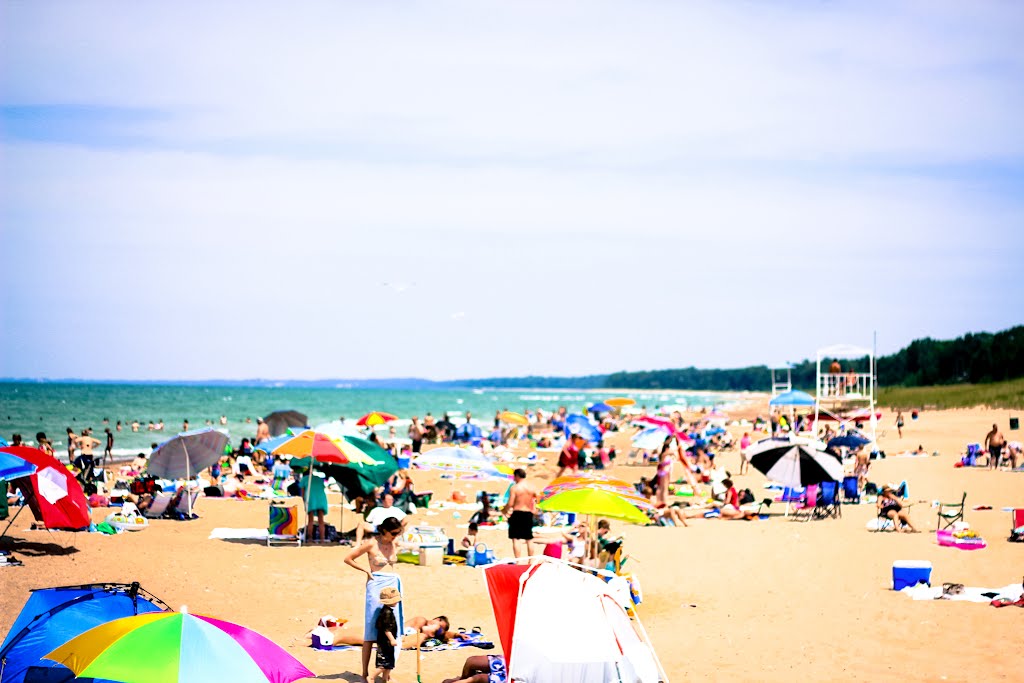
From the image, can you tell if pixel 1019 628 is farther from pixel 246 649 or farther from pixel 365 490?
pixel 365 490

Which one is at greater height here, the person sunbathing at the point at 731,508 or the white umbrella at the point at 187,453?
the white umbrella at the point at 187,453

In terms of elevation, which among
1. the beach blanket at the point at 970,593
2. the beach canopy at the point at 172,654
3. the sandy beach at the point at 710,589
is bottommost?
the sandy beach at the point at 710,589

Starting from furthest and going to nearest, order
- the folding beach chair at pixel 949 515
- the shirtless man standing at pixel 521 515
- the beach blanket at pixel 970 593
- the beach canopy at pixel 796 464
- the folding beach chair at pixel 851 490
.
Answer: the folding beach chair at pixel 851 490 < the beach canopy at pixel 796 464 < the folding beach chair at pixel 949 515 < the shirtless man standing at pixel 521 515 < the beach blanket at pixel 970 593

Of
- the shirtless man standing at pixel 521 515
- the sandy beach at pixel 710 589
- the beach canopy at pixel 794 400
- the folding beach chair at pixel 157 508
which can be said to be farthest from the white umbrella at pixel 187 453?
the beach canopy at pixel 794 400

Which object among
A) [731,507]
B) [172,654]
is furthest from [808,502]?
[172,654]

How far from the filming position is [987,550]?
12711 millimetres

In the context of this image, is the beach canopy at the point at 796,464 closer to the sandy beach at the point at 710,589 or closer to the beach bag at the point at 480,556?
the sandy beach at the point at 710,589

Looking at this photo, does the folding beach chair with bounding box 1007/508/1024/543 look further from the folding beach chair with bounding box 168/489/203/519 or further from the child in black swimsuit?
the folding beach chair with bounding box 168/489/203/519

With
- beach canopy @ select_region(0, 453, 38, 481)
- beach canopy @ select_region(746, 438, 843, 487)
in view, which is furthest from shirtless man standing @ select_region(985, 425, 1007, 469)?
beach canopy @ select_region(0, 453, 38, 481)

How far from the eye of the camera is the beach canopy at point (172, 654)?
492 centimetres

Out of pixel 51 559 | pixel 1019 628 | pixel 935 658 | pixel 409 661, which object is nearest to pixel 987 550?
pixel 1019 628

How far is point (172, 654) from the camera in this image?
16.3 feet

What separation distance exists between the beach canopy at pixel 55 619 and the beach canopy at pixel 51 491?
6.21 meters

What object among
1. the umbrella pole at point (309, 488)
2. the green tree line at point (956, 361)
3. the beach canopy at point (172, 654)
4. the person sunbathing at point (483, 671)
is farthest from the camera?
the green tree line at point (956, 361)
